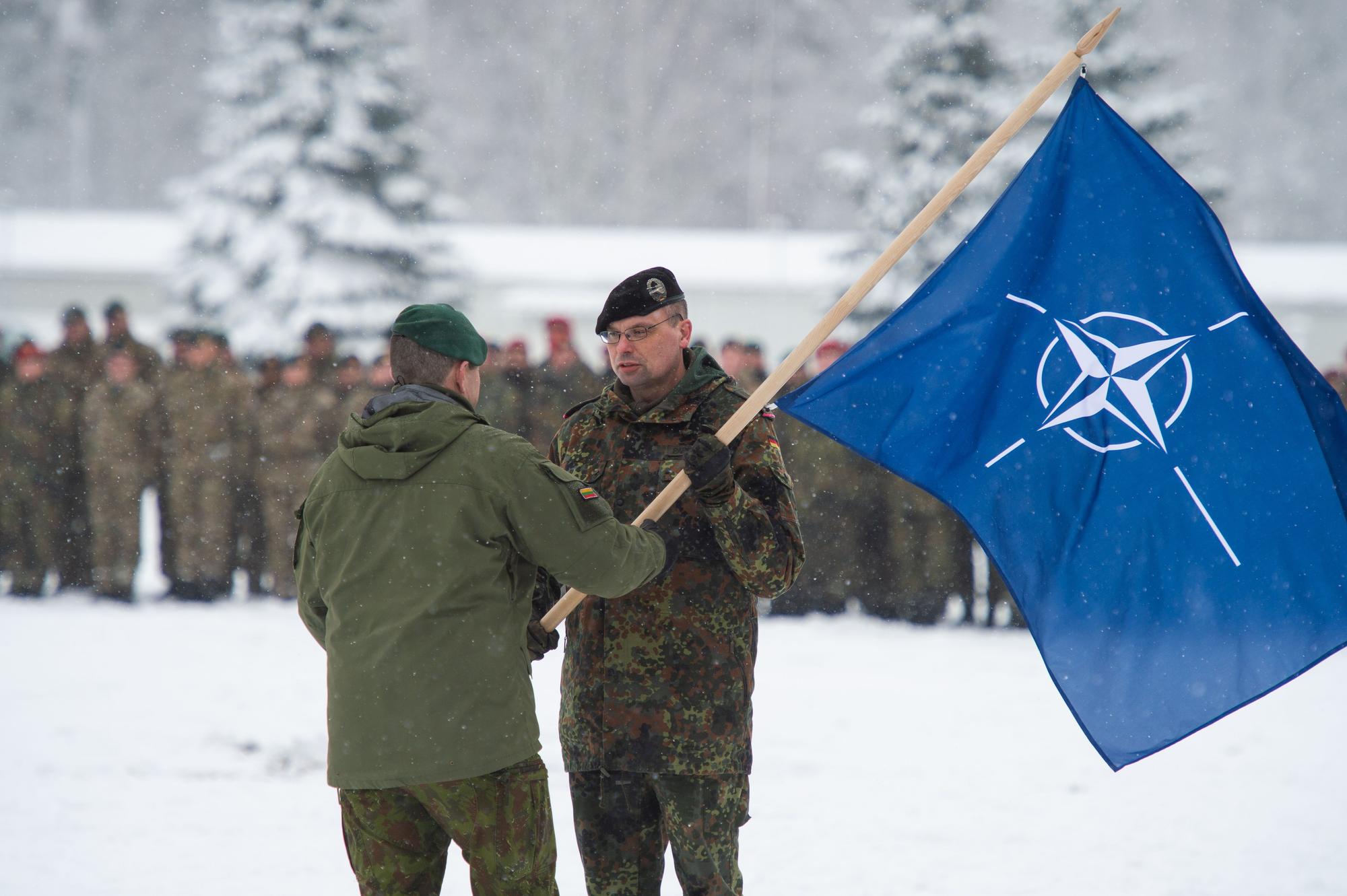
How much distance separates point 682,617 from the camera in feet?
11.3

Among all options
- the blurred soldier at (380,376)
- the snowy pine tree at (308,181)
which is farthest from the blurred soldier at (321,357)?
the snowy pine tree at (308,181)

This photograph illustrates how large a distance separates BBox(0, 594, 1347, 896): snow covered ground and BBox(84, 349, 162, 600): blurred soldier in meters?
1.59

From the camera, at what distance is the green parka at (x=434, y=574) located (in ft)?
9.77

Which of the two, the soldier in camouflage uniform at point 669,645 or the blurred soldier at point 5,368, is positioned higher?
the blurred soldier at point 5,368

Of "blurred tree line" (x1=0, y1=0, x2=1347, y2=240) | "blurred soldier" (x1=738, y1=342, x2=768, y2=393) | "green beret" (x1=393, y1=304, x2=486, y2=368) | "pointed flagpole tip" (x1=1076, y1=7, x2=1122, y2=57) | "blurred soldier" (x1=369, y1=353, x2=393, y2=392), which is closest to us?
"green beret" (x1=393, y1=304, x2=486, y2=368)

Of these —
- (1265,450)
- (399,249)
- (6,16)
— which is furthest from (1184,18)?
(1265,450)

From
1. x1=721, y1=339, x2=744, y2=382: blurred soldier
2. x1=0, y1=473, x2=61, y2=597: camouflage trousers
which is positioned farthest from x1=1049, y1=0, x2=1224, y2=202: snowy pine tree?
x1=0, y1=473, x2=61, y2=597: camouflage trousers

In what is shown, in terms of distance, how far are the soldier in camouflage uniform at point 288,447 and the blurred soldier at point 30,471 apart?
5.74ft

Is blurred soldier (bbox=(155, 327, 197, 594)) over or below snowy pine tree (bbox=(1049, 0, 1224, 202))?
below

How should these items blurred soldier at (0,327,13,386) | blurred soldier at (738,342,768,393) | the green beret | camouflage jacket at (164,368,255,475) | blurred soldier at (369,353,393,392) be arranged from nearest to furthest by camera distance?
the green beret → blurred soldier at (738,342,768,393) → camouflage jacket at (164,368,255,475) → blurred soldier at (369,353,393,392) → blurred soldier at (0,327,13,386)

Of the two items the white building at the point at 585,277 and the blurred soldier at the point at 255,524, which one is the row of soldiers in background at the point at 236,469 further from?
the white building at the point at 585,277

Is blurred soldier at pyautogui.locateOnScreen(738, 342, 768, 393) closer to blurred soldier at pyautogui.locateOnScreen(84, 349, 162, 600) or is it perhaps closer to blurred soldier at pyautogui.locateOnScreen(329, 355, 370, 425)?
blurred soldier at pyautogui.locateOnScreen(329, 355, 370, 425)

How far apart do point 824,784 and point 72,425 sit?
7888 mm

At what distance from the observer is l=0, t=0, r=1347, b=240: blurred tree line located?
118ft
